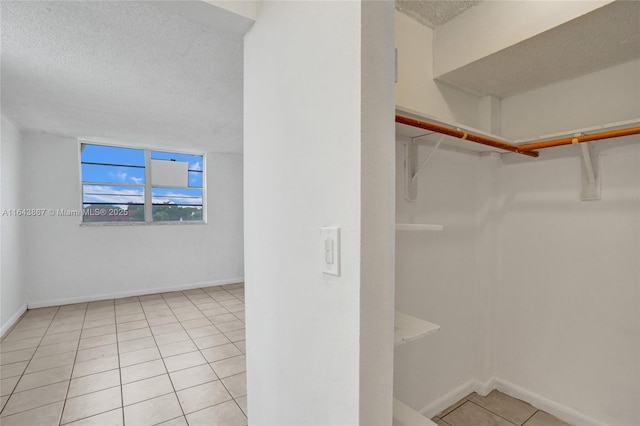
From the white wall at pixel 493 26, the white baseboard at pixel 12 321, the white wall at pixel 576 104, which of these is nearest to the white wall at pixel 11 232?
the white baseboard at pixel 12 321

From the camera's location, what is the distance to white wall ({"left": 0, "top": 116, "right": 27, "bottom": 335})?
3.26 m

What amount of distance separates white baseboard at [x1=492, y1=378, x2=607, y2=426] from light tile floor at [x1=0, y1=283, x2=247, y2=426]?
5.93ft

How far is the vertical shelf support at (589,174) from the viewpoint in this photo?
5.71 feet

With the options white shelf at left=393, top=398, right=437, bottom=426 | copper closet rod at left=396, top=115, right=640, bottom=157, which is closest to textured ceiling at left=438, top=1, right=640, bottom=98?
copper closet rod at left=396, top=115, right=640, bottom=157

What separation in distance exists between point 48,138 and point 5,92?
176 centimetres

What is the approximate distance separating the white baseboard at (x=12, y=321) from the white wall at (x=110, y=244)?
0.26 m

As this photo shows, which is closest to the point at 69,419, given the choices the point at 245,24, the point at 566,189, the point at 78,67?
the point at 78,67

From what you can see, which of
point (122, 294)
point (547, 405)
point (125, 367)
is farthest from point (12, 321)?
point (547, 405)

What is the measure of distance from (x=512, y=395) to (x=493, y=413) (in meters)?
0.28

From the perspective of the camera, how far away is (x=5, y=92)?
270 cm

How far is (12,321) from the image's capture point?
3.51m

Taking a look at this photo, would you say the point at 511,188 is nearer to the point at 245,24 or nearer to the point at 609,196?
the point at 609,196

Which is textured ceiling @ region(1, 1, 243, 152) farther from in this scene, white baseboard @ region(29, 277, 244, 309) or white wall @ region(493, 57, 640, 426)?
white baseboard @ region(29, 277, 244, 309)

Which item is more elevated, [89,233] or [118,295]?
[89,233]
